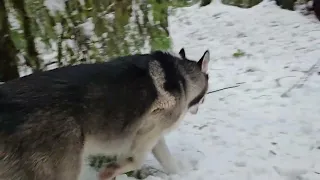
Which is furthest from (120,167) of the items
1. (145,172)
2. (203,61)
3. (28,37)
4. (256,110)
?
(256,110)

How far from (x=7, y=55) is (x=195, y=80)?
171cm

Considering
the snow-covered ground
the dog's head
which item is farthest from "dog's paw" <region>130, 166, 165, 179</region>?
the dog's head

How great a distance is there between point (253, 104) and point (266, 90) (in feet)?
1.83

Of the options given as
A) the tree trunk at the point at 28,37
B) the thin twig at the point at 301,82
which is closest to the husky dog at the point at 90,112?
the tree trunk at the point at 28,37

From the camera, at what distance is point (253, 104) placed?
6.25 meters

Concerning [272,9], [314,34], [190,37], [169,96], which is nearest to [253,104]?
[169,96]

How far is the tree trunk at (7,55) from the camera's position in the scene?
13.9 ft

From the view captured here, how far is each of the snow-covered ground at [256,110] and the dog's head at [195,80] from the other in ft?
2.29

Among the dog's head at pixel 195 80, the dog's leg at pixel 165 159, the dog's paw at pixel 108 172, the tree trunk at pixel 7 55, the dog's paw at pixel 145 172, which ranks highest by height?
the tree trunk at pixel 7 55

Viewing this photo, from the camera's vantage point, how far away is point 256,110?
602 centimetres

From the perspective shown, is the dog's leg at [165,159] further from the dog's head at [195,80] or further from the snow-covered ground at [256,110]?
the dog's head at [195,80]

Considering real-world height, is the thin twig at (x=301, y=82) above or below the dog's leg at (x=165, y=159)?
below

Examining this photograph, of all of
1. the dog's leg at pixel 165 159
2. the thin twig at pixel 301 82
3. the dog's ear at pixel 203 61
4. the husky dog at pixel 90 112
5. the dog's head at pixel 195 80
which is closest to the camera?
the husky dog at pixel 90 112

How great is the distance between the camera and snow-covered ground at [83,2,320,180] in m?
4.59
